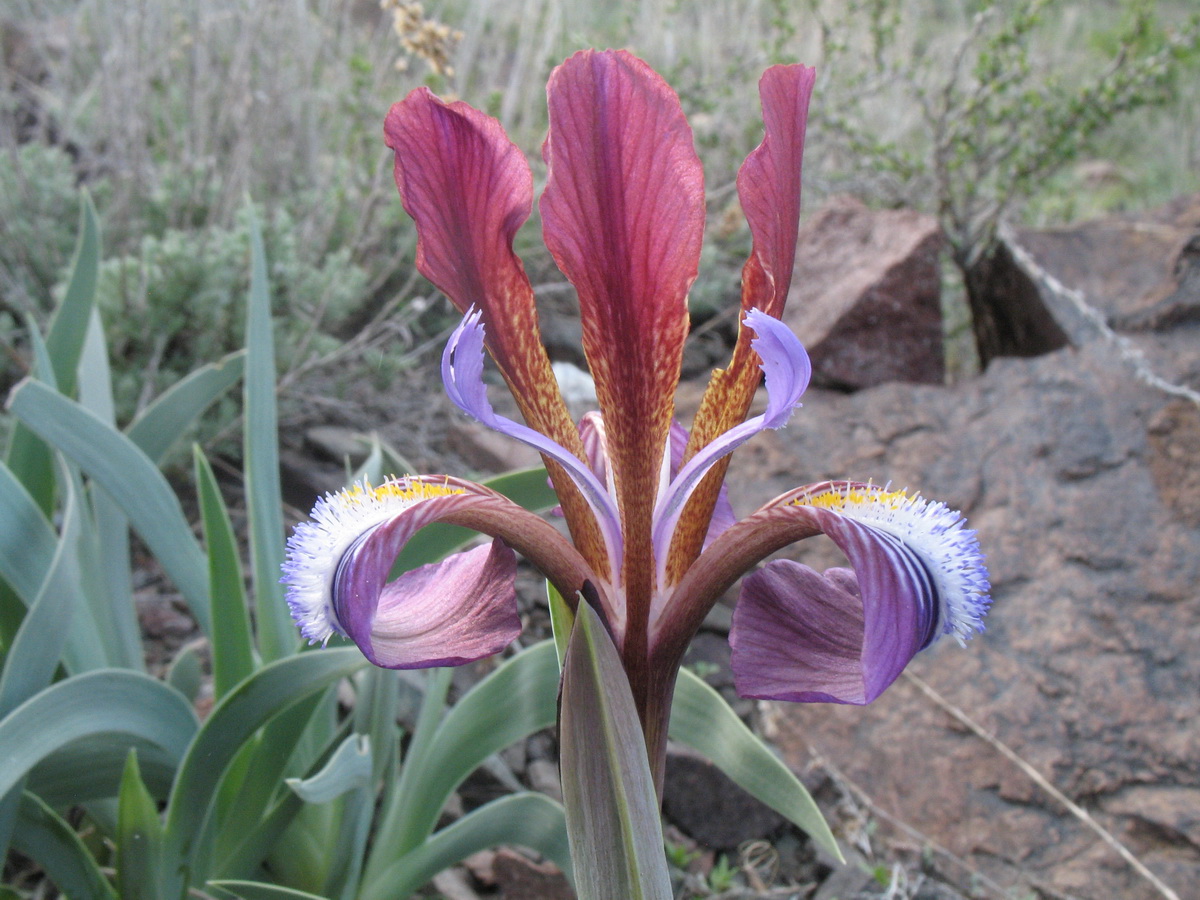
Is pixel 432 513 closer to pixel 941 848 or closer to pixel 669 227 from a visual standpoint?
pixel 669 227

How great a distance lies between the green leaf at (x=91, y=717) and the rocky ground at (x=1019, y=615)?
648 mm

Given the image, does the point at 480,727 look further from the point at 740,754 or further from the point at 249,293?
the point at 249,293

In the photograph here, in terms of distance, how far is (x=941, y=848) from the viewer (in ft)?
5.96

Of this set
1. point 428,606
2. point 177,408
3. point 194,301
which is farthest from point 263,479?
point 194,301

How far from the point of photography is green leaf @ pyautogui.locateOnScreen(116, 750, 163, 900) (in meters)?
1.21

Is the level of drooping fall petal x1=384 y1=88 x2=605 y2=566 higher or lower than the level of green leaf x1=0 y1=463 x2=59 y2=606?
higher

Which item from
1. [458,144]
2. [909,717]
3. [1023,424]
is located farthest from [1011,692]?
[458,144]

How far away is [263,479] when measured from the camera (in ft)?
4.89

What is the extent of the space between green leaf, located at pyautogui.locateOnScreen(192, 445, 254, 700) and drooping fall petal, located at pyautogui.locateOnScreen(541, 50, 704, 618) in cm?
70

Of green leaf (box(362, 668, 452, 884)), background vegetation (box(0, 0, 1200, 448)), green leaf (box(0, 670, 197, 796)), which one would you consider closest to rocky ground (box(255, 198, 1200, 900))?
green leaf (box(362, 668, 452, 884))

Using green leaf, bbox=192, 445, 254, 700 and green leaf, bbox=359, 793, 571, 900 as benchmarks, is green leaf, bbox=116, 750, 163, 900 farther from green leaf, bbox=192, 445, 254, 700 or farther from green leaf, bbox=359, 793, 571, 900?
green leaf, bbox=359, 793, 571, 900

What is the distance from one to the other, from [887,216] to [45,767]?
2.87 m

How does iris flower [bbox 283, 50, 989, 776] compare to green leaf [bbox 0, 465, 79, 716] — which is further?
green leaf [bbox 0, 465, 79, 716]

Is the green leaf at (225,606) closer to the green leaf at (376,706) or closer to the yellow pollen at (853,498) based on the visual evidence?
the green leaf at (376,706)
